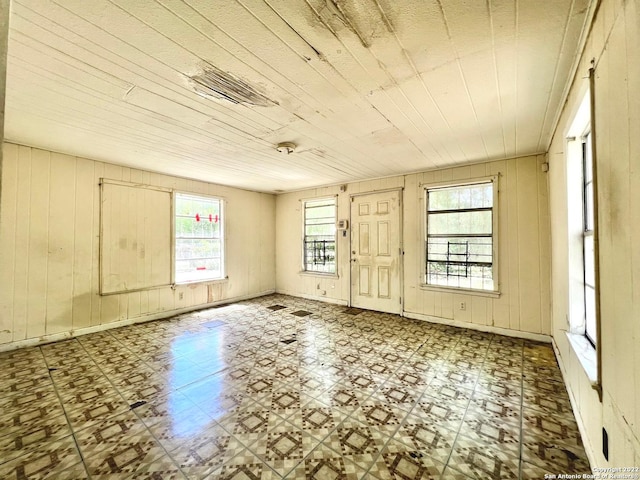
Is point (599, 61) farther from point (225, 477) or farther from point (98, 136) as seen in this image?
point (98, 136)

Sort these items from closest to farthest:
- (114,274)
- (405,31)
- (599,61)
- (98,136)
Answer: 1. (599,61)
2. (405,31)
3. (98,136)
4. (114,274)

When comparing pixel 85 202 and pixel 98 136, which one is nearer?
pixel 98 136

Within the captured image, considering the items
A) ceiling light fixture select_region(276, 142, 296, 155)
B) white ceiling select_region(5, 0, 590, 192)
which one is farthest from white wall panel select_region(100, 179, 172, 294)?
ceiling light fixture select_region(276, 142, 296, 155)

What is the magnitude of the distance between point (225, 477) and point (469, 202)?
4.29m

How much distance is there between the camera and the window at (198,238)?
16.4ft

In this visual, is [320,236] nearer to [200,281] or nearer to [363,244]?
[363,244]

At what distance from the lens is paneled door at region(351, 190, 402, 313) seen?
4824 mm

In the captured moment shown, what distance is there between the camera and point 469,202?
13.7ft

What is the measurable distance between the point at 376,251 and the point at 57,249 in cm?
471

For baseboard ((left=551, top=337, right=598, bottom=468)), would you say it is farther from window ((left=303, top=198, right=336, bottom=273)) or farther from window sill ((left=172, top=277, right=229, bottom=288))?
window sill ((left=172, top=277, right=229, bottom=288))

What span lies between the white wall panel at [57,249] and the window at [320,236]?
2.75 meters

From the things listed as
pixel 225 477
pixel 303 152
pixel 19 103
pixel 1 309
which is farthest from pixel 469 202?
pixel 1 309

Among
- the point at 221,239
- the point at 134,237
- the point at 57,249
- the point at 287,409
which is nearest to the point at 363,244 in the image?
the point at 221,239

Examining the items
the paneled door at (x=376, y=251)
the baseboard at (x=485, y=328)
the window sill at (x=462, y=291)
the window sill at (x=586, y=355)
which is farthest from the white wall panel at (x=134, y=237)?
the window sill at (x=586, y=355)
